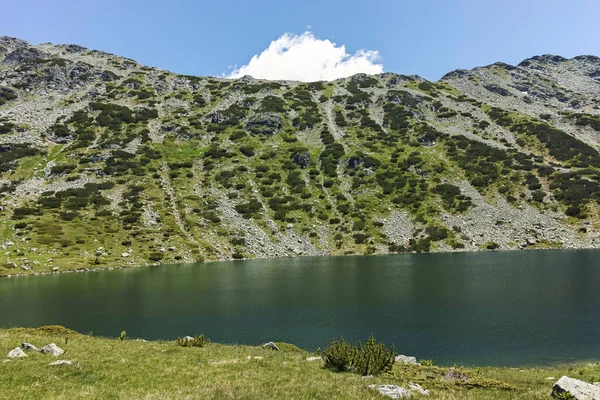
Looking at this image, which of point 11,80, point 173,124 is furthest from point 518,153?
point 11,80

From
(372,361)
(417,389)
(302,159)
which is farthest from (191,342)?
(302,159)

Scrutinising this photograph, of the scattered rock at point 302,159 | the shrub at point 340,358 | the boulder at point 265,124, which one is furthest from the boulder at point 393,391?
the boulder at point 265,124

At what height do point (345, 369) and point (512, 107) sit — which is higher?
point (512, 107)

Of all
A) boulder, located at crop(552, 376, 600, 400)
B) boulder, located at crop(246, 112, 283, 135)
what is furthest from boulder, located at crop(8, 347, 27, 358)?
boulder, located at crop(246, 112, 283, 135)

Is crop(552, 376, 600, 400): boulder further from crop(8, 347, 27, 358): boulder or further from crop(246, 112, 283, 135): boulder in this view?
crop(246, 112, 283, 135): boulder

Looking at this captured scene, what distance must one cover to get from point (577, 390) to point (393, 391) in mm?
6143

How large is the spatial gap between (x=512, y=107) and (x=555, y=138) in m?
59.2

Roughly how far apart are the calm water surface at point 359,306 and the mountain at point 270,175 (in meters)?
28.7

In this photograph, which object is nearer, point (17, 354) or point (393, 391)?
point (393, 391)

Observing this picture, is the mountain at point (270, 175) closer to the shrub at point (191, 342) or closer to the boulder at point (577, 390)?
the shrub at point (191, 342)

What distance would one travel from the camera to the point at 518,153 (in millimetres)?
136750

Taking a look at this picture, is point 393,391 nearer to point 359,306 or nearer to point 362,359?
point 362,359

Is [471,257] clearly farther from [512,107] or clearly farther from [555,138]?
[512,107]

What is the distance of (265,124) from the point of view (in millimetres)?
167875
